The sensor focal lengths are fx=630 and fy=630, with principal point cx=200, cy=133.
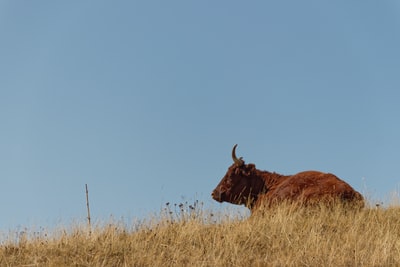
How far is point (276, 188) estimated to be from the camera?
15.2 metres

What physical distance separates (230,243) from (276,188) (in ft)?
15.8

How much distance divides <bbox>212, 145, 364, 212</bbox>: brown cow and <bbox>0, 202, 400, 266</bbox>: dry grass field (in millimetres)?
705

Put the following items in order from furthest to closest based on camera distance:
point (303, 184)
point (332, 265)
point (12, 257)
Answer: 1. point (303, 184)
2. point (12, 257)
3. point (332, 265)

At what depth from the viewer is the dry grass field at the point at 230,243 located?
32.0 ft

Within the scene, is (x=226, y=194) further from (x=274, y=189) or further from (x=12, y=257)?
(x=12, y=257)

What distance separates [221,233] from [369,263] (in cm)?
332

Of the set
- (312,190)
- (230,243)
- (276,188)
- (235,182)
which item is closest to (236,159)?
(235,182)

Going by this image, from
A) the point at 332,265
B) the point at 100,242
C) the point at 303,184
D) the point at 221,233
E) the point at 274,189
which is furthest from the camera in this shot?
the point at 274,189

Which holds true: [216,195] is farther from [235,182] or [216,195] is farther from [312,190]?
[312,190]

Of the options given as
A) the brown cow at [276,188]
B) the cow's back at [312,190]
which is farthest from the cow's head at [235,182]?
the cow's back at [312,190]

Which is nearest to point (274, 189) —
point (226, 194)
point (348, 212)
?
point (226, 194)

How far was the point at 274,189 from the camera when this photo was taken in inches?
621

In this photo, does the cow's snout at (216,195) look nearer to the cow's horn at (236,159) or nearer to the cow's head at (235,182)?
the cow's head at (235,182)

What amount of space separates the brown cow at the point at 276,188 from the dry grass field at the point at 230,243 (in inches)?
27.7
